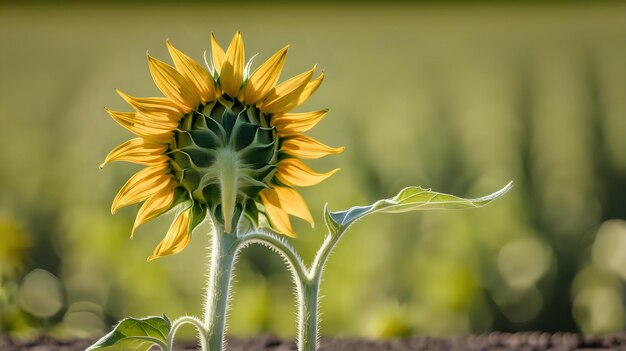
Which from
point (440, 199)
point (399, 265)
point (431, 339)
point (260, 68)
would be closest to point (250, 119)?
point (260, 68)

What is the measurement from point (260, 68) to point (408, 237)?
203 centimetres

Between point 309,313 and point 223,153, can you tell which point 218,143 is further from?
point 309,313

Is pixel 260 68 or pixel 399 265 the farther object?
pixel 399 265

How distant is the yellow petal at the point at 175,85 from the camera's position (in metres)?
0.91

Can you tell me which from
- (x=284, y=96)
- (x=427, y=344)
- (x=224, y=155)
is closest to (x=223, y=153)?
(x=224, y=155)

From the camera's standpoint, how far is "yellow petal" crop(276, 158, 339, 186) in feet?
3.15

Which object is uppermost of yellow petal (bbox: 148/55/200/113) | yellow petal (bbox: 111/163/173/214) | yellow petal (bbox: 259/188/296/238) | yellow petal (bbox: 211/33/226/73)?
yellow petal (bbox: 211/33/226/73)

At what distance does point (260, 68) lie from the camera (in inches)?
36.1

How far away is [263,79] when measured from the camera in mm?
924

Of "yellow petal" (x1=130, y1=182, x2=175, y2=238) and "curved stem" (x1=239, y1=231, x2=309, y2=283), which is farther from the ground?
"yellow petal" (x1=130, y1=182, x2=175, y2=238)

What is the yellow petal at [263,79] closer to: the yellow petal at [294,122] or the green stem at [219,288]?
the yellow petal at [294,122]

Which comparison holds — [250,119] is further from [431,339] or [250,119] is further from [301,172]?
[431,339]

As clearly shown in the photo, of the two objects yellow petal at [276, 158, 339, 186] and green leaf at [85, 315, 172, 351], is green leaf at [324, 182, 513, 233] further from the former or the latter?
green leaf at [85, 315, 172, 351]

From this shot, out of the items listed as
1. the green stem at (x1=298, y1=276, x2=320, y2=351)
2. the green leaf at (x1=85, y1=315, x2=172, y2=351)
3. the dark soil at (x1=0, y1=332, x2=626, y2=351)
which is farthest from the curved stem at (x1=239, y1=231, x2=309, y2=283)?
the dark soil at (x1=0, y1=332, x2=626, y2=351)
